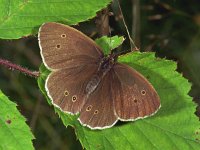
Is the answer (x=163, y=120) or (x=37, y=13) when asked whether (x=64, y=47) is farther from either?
(x=163, y=120)

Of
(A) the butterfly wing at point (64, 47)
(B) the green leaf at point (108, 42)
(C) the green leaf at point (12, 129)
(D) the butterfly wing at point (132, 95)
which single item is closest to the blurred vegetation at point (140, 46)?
(B) the green leaf at point (108, 42)

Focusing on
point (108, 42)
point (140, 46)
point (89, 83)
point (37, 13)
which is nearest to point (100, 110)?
point (89, 83)

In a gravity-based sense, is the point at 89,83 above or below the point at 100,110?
above

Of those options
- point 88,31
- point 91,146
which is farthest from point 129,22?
point 91,146

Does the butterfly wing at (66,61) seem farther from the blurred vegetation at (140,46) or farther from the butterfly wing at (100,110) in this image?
the blurred vegetation at (140,46)

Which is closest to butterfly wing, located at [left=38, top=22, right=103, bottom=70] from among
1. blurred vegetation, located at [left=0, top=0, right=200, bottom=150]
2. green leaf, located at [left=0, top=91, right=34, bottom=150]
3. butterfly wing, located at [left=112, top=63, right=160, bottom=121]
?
butterfly wing, located at [left=112, top=63, right=160, bottom=121]

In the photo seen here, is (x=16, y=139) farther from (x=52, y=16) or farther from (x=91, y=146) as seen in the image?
(x=52, y=16)

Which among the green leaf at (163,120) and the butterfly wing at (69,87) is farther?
the green leaf at (163,120)
